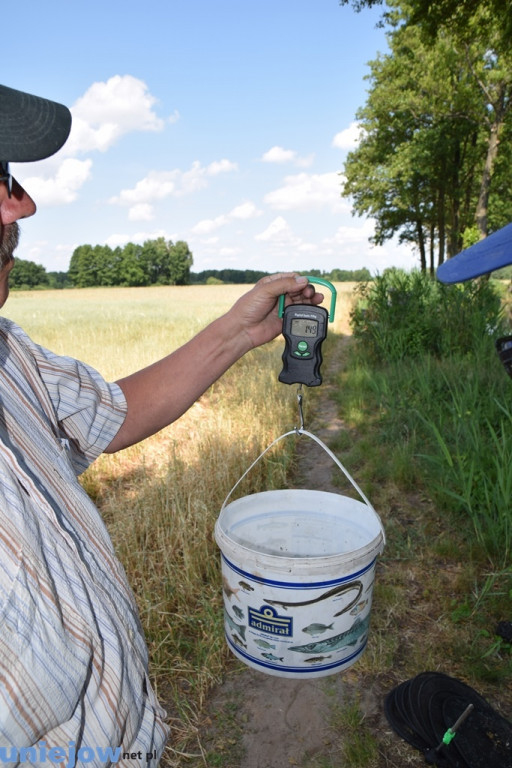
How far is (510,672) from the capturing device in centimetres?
229

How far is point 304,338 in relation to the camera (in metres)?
1.77

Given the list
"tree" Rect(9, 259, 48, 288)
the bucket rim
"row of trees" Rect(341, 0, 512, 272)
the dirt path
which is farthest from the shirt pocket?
"tree" Rect(9, 259, 48, 288)

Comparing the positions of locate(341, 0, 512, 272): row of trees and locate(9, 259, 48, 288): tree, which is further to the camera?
locate(9, 259, 48, 288): tree

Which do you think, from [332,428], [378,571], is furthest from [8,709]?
[332,428]

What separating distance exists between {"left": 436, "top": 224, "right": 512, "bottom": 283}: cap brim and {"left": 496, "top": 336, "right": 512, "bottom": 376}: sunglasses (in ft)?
0.87

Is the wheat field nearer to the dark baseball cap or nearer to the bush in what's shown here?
the bush

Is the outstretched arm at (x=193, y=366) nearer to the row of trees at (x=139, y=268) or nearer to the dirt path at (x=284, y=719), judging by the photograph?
the dirt path at (x=284, y=719)

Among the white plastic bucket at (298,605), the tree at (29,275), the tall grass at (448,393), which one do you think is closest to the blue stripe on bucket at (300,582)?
the white plastic bucket at (298,605)

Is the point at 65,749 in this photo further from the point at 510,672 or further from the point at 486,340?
the point at 486,340

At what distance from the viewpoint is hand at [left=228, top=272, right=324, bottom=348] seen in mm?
1801

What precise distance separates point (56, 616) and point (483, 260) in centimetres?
130

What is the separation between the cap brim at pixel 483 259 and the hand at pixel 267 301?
0.50 metres

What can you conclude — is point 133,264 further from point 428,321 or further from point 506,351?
point 506,351

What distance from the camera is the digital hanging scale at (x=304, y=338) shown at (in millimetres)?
1738
